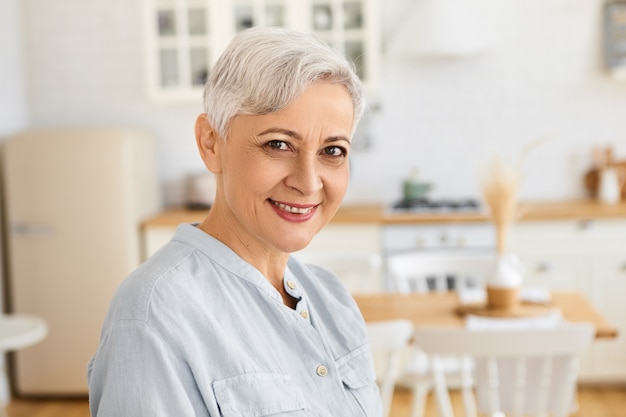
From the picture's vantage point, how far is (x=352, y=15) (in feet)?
15.4

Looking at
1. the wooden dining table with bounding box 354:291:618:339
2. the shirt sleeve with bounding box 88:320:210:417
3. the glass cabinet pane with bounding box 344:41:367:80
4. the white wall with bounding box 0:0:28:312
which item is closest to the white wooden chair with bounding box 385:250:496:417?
the wooden dining table with bounding box 354:291:618:339

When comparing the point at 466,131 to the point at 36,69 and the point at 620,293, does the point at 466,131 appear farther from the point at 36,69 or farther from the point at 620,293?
the point at 36,69

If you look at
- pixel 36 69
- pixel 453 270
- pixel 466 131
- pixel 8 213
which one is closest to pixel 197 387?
pixel 453 270

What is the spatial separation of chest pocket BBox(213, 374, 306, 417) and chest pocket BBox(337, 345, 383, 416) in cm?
16

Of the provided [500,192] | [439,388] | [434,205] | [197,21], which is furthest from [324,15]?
[439,388]

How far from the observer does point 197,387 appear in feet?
3.58

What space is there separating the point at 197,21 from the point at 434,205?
1.69 meters

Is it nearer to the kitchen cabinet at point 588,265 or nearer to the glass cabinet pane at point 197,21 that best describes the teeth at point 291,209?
the kitchen cabinet at point 588,265

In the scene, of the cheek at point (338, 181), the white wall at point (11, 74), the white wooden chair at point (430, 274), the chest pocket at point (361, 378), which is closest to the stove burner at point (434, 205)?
the white wooden chair at point (430, 274)

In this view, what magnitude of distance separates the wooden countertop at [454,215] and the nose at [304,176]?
3.07m

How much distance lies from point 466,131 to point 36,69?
268 centimetres

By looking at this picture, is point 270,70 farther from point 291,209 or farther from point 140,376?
point 140,376

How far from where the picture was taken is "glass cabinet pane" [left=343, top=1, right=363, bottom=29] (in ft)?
15.4

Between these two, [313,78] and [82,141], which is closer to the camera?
[313,78]
